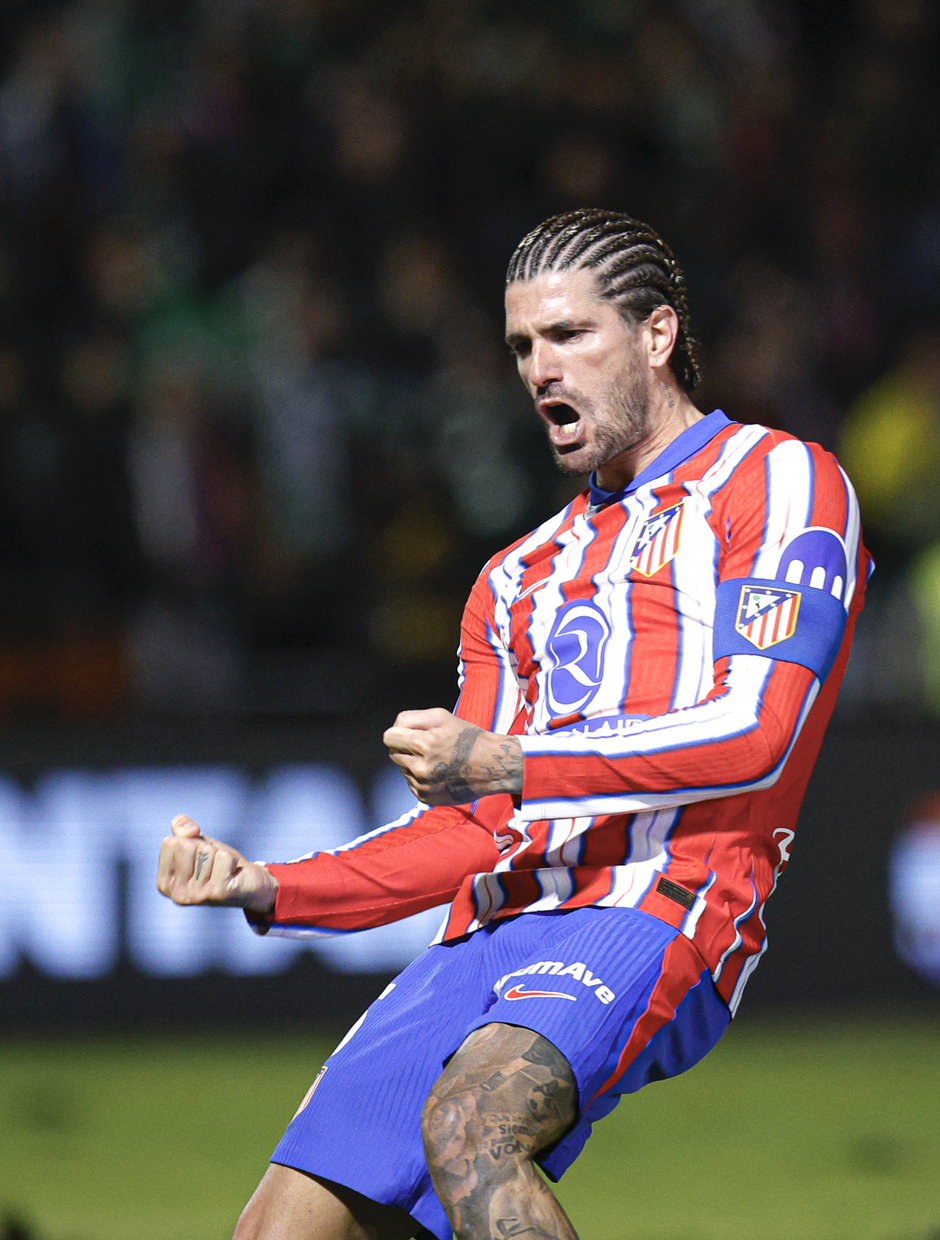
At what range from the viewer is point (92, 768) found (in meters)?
6.66

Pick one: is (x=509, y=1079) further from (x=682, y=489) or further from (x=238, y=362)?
(x=238, y=362)

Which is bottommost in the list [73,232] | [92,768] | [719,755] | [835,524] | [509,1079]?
[92,768]

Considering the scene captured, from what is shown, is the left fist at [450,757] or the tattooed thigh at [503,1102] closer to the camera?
the tattooed thigh at [503,1102]

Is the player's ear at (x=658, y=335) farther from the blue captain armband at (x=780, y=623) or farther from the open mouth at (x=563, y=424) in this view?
the blue captain armband at (x=780, y=623)

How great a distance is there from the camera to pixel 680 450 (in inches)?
114

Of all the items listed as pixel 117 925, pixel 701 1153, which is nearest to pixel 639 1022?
pixel 701 1153

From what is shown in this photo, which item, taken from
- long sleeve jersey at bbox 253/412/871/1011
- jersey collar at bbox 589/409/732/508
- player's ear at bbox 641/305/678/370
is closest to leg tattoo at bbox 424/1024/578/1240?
long sleeve jersey at bbox 253/412/871/1011

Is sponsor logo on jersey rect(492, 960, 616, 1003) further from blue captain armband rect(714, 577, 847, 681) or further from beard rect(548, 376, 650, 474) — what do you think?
beard rect(548, 376, 650, 474)

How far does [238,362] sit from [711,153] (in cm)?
293

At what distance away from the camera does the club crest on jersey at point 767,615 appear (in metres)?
2.51

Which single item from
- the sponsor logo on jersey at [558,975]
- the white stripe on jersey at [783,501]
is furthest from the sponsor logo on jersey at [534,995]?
the white stripe on jersey at [783,501]

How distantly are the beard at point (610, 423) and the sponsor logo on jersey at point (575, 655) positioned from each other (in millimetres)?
246

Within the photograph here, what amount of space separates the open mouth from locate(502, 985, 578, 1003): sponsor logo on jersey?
0.93 meters

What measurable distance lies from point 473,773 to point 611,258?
38.2 inches
